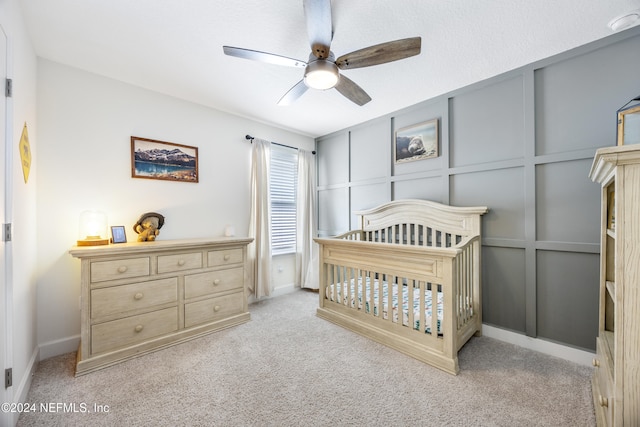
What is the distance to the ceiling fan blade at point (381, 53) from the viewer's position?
1516mm

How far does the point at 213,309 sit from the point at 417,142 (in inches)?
114

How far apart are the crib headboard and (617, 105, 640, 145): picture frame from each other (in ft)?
3.51

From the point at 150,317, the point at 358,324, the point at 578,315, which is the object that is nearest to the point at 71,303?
the point at 150,317

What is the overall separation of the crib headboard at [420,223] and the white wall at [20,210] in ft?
9.94

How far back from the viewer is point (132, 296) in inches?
83.1

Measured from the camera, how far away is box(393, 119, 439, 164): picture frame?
2.83m

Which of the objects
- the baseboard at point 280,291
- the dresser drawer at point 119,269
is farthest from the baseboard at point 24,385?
the baseboard at point 280,291

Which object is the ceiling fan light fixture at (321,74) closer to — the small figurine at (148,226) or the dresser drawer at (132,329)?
the small figurine at (148,226)

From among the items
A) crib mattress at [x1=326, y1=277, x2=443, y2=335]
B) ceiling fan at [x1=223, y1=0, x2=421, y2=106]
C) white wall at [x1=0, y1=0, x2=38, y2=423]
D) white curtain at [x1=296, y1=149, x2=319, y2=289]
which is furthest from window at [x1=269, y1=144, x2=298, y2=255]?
white wall at [x1=0, y1=0, x2=38, y2=423]

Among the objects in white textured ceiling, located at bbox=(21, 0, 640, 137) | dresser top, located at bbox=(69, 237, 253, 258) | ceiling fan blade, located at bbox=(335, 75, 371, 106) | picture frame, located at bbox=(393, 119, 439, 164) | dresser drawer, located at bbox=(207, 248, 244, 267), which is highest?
white textured ceiling, located at bbox=(21, 0, 640, 137)

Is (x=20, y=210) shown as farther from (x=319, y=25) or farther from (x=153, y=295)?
(x=319, y=25)

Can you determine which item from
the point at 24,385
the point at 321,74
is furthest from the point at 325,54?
the point at 24,385

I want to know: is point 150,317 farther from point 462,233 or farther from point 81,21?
point 462,233

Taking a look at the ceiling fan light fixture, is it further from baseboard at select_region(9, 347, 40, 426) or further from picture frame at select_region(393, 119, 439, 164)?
baseboard at select_region(9, 347, 40, 426)
